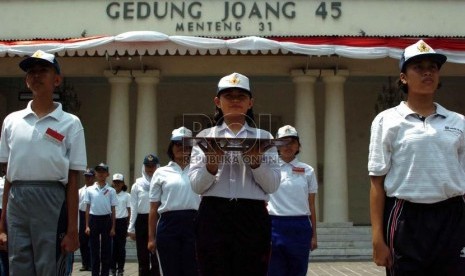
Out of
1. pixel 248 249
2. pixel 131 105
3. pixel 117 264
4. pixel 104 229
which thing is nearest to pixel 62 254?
pixel 248 249

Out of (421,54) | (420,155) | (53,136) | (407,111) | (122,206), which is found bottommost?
(122,206)

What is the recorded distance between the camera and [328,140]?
65.7ft

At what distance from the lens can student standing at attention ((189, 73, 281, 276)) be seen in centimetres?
475

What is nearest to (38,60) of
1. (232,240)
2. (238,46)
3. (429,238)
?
(232,240)

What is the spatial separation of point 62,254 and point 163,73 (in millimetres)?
15574

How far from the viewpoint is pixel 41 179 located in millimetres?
4883

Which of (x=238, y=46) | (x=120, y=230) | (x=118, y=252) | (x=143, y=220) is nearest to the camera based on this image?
(x=143, y=220)

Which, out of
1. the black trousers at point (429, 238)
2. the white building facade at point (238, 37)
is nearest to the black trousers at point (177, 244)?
the black trousers at point (429, 238)

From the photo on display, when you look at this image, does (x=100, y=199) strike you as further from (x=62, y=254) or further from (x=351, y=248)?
(x=62, y=254)

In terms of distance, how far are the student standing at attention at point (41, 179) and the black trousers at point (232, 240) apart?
941mm

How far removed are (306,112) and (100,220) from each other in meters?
8.53

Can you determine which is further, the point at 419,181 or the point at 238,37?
the point at 238,37

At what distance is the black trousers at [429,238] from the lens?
4.15 metres

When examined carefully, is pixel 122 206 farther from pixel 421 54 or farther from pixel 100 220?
pixel 421 54
